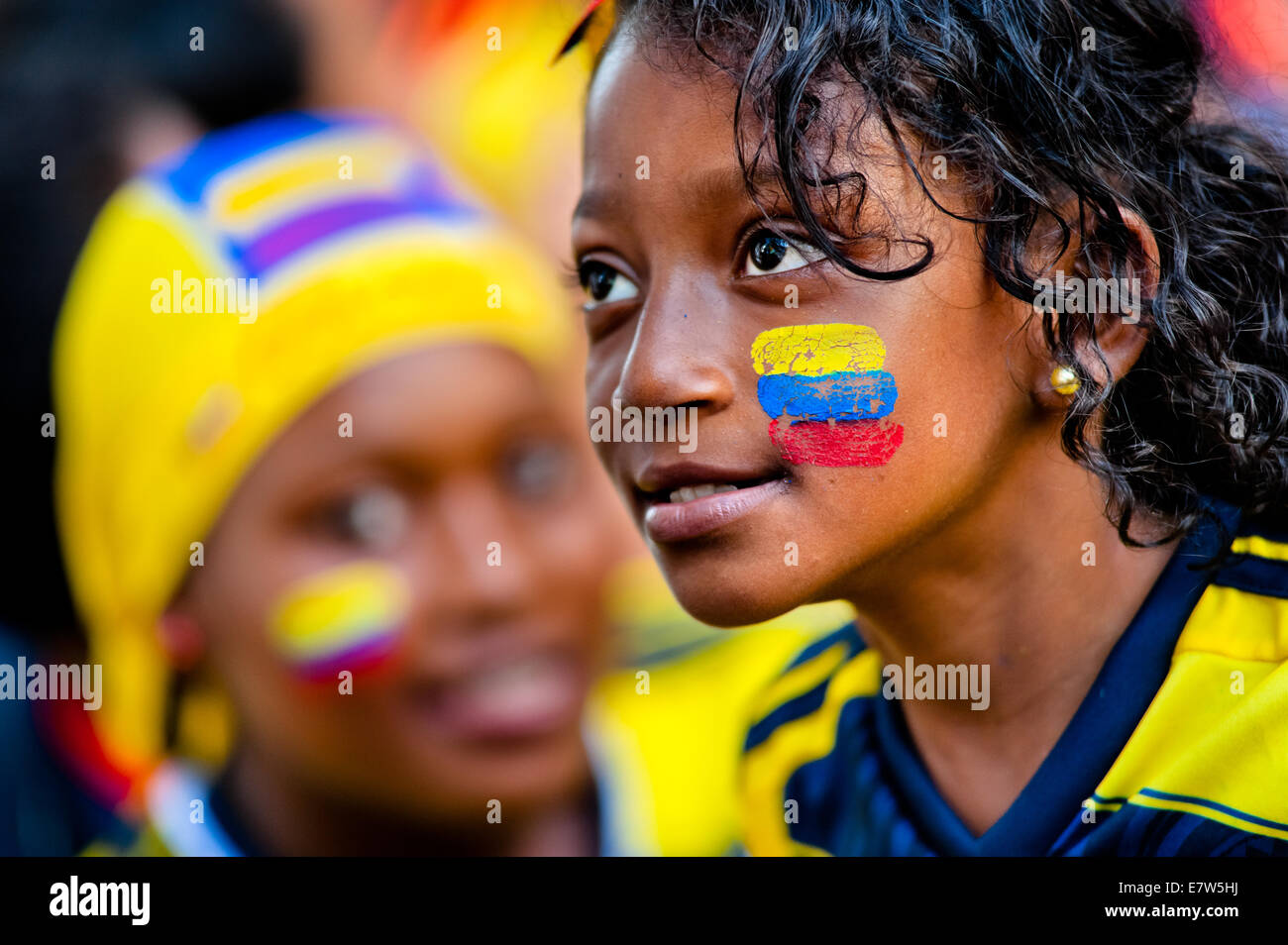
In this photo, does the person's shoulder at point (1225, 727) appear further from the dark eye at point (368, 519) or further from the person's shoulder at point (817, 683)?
the dark eye at point (368, 519)

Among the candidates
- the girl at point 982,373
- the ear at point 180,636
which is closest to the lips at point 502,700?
the ear at point 180,636

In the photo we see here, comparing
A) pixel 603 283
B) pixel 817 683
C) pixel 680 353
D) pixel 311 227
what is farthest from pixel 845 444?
pixel 311 227

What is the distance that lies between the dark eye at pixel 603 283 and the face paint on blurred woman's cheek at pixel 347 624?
23.8 inches

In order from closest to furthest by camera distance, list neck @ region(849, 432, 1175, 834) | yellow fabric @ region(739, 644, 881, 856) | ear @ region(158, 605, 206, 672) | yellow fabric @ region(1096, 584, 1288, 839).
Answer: yellow fabric @ region(1096, 584, 1288, 839) < neck @ region(849, 432, 1175, 834) < yellow fabric @ region(739, 644, 881, 856) < ear @ region(158, 605, 206, 672)

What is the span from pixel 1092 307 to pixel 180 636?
1248 mm

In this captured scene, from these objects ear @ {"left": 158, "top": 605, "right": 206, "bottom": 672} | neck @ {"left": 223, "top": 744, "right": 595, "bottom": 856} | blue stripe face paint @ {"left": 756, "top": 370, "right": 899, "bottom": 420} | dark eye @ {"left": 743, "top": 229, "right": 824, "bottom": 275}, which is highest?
dark eye @ {"left": 743, "top": 229, "right": 824, "bottom": 275}

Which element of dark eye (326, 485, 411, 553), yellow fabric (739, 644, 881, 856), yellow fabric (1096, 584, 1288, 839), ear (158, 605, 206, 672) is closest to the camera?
yellow fabric (1096, 584, 1288, 839)

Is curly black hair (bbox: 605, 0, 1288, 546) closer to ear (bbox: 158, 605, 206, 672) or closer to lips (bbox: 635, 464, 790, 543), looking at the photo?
lips (bbox: 635, 464, 790, 543)

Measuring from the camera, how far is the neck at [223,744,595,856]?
1.56 m

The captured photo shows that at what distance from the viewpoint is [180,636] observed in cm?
161

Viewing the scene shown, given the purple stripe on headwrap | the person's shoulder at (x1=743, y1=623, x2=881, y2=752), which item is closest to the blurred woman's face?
the purple stripe on headwrap

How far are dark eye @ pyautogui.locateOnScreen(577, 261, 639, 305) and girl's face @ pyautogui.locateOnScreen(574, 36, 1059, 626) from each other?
0.06 metres

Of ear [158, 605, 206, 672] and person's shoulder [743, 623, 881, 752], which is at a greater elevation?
ear [158, 605, 206, 672]

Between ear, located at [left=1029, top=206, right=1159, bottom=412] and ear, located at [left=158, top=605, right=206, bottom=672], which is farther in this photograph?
ear, located at [left=158, top=605, right=206, bottom=672]
